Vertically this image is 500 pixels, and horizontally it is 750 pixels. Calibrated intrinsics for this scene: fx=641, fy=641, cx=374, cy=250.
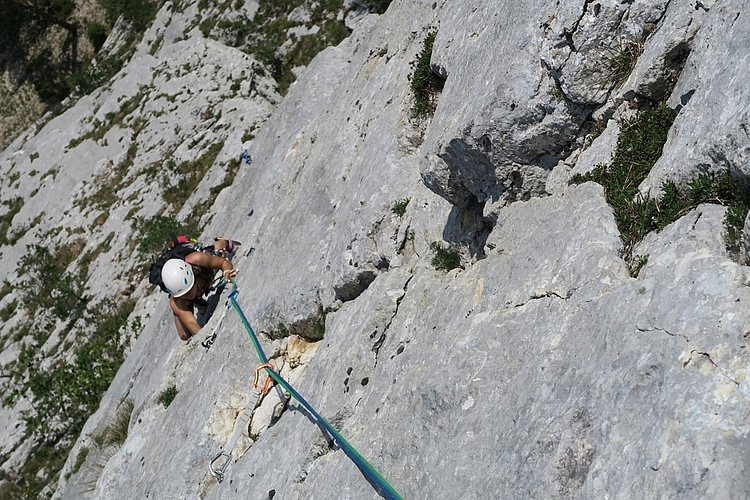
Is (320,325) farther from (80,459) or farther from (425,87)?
(80,459)

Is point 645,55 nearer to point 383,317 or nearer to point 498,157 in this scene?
point 498,157

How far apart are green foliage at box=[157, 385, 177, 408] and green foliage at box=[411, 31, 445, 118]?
285 inches

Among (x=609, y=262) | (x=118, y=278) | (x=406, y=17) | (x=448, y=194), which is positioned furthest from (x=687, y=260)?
(x=118, y=278)

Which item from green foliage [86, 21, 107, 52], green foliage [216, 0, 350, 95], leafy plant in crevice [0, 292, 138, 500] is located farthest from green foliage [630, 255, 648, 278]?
green foliage [86, 21, 107, 52]

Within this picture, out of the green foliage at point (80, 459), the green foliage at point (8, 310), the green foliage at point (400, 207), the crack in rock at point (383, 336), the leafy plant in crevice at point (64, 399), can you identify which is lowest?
the leafy plant in crevice at point (64, 399)

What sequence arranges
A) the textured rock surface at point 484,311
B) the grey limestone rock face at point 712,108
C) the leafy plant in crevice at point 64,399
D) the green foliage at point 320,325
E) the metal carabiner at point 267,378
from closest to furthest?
the textured rock surface at point 484,311
the grey limestone rock face at point 712,108
the metal carabiner at point 267,378
the green foliage at point 320,325
the leafy plant in crevice at point 64,399

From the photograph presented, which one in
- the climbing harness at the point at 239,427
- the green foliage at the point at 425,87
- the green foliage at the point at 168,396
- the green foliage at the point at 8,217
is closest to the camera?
the climbing harness at the point at 239,427

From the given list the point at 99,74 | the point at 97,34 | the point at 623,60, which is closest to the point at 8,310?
the point at 99,74

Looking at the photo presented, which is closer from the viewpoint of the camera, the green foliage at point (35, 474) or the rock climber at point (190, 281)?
the rock climber at point (190, 281)

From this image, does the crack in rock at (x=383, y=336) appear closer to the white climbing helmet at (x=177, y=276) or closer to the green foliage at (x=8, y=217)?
the white climbing helmet at (x=177, y=276)

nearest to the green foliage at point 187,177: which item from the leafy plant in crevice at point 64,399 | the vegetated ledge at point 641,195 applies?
the leafy plant in crevice at point 64,399

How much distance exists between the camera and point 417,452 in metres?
6.17

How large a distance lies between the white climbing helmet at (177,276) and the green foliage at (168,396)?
2.06m

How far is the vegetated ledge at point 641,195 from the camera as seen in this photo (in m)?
5.04
